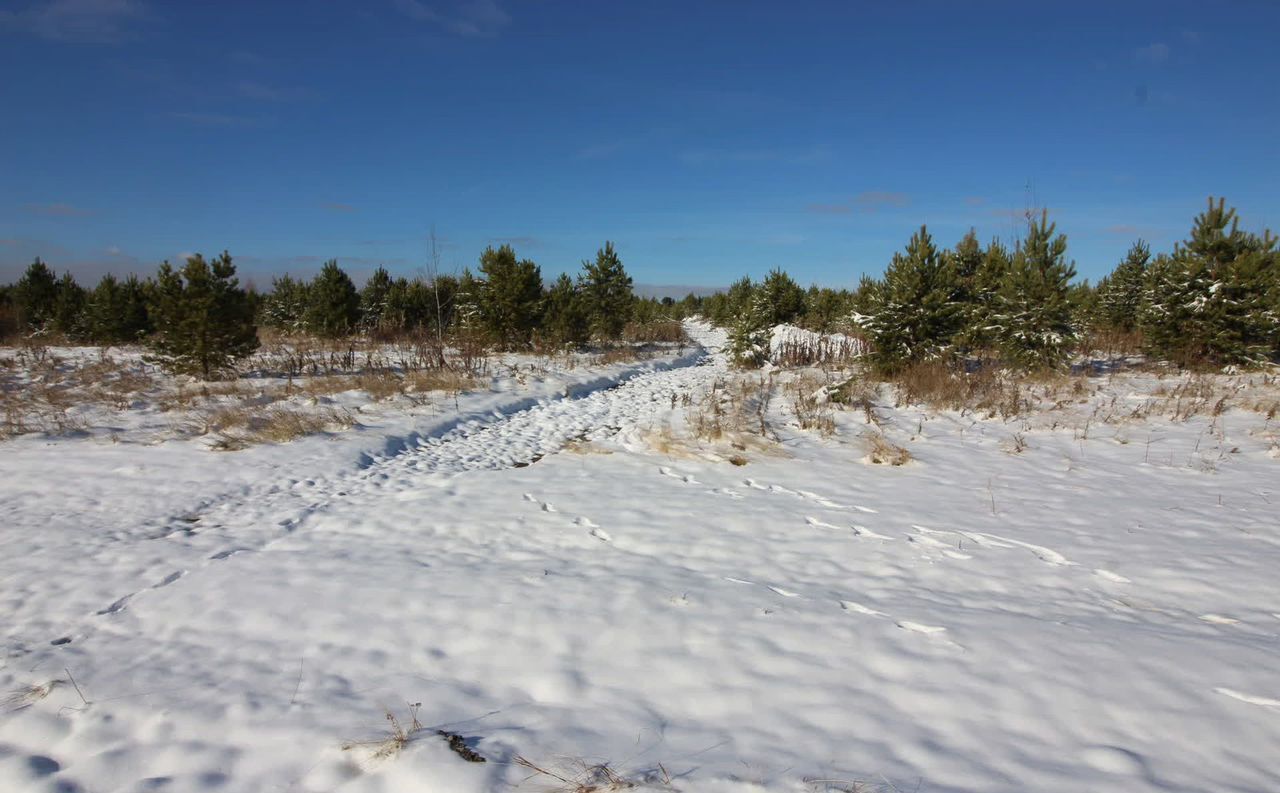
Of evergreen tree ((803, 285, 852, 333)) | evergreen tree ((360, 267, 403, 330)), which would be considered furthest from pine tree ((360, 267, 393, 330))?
evergreen tree ((803, 285, 852, 333))

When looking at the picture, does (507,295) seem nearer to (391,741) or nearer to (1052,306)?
(1052,306)

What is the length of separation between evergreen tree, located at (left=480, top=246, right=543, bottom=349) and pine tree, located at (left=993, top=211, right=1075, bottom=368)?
48.3 feet

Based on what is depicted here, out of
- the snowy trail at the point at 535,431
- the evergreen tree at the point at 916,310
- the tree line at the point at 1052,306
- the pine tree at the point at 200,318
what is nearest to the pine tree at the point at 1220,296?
the tree line at the point at 1052,306

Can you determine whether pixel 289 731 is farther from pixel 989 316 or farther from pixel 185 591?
pixel 989 316

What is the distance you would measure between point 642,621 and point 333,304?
2293 cm

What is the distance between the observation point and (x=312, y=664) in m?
3.41

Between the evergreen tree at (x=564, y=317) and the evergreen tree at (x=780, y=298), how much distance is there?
949 cm

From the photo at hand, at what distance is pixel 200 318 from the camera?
42.1ft

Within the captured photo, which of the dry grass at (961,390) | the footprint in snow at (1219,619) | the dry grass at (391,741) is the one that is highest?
the dry grass at (961,390)

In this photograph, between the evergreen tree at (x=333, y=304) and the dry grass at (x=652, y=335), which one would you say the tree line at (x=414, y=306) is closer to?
the evergreen tree at (x=333, y=304)

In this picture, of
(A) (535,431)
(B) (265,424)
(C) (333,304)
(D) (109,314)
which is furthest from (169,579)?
(D) (109,314)

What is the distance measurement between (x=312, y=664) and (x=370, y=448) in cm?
572

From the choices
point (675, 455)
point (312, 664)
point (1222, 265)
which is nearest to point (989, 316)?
point (1222, 265)

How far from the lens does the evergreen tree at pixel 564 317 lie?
2219cm
